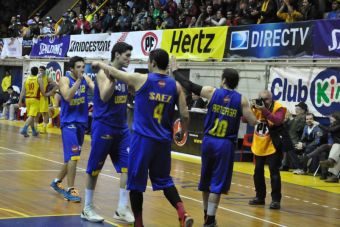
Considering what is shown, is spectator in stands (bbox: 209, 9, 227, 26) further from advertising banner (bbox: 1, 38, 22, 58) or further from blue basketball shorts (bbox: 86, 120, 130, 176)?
advertising banner (bbox: 1, 38, 22, 58)

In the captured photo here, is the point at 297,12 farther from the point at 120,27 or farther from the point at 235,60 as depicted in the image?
the point at 120,27

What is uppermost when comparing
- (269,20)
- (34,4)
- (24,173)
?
(34,4)

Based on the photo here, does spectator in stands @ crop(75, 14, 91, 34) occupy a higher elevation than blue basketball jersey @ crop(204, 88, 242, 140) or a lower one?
higher

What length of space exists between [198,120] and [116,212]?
900 centimetres

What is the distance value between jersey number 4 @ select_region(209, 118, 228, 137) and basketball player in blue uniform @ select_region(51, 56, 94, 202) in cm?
208

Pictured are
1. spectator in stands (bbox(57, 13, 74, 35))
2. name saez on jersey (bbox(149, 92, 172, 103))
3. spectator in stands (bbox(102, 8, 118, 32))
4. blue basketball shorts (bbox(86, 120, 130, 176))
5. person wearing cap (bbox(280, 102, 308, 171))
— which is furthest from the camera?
spectator in stands (bbox(57, 13, 74, 35))

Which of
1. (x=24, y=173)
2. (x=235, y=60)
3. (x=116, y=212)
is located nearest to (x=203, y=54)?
(x=235, y=60)

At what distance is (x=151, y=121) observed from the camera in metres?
6.58

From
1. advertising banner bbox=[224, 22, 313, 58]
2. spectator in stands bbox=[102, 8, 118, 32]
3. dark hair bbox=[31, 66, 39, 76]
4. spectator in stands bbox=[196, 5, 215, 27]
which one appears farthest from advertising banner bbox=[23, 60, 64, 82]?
advertising banner bbox=[224, 22, 313, 58]

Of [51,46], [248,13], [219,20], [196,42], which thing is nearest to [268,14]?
[248,13]

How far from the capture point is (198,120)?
16609mm

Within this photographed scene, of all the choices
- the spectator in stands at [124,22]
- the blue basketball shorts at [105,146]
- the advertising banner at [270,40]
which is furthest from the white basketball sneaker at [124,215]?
the spectator in stands at [124,22]

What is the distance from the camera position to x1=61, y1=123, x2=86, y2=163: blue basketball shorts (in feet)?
29.0

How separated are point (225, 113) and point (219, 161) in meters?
0.56
